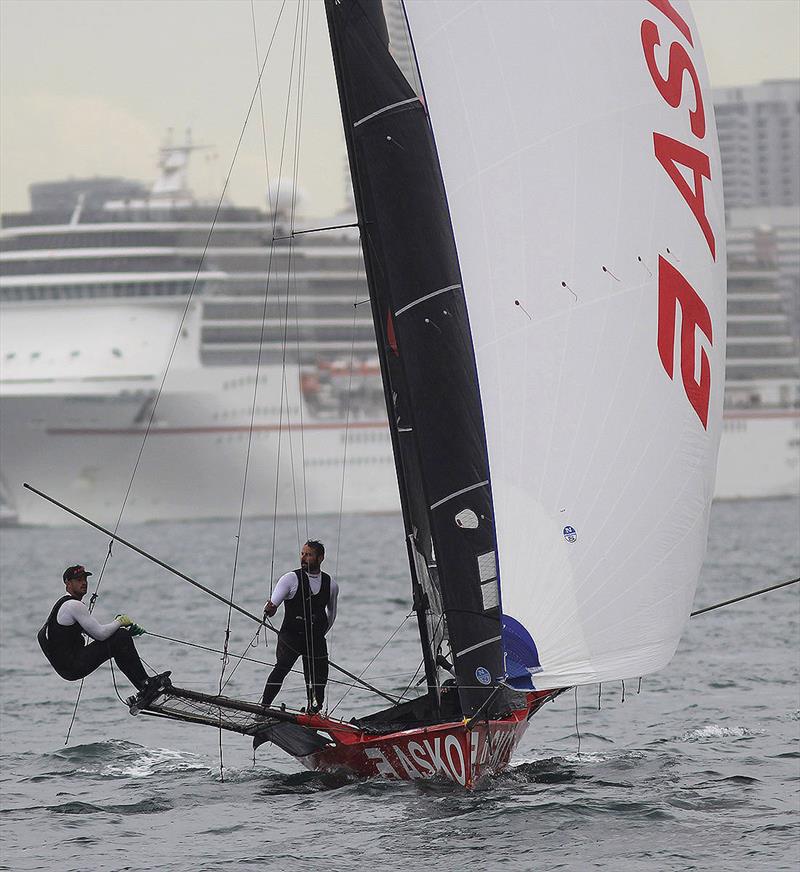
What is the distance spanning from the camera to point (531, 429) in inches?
314

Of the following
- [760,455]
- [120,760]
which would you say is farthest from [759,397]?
[120,760]

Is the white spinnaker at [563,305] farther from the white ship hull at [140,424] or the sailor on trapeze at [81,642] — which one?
the white ship hull at [140,424]

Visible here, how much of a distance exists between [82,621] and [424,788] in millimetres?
1857

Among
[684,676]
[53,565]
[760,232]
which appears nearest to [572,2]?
[684,676]

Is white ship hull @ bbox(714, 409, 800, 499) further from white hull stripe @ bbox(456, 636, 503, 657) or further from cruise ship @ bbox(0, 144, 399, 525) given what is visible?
white hull stripe @ bbox(456, 636, 503, 657)

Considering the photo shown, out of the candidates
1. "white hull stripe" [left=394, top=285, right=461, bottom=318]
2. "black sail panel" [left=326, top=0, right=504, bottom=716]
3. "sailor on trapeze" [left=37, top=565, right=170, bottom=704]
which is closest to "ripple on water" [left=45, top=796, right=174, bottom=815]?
"sailor on trapeze" [left=37, top=565, right=170, bottom=704]

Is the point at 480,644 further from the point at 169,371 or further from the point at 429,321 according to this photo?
the point at 169,371

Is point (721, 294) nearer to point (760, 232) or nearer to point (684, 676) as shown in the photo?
point (684, 676)

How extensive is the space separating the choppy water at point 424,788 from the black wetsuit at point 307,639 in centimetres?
51

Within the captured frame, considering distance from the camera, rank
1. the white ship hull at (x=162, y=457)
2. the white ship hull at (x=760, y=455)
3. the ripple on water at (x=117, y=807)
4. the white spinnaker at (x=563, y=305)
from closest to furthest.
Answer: the white spinnaker at (x=563, y=305), the ripple on water at (x=117, y=807), the white ship hull at (x=162, y=457), the white ship hull at (x=760, y=455)

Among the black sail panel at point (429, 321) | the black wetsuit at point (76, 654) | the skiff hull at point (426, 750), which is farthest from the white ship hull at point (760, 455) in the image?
the black wetsuit at point (76, 654)

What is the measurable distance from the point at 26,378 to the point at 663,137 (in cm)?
4257

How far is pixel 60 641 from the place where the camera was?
330 inches

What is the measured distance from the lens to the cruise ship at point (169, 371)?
49062 millimetres
